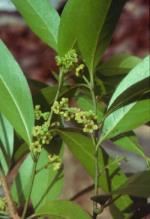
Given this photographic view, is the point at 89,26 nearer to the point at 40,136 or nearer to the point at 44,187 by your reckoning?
the point at 40,136

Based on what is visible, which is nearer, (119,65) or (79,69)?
(79,69)

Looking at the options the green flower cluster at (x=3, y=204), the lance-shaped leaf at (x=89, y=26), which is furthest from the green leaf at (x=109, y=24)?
the green flower cluster at (x=3, y=204)

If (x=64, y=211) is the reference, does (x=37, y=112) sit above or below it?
above

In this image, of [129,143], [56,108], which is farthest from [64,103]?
[129,143]

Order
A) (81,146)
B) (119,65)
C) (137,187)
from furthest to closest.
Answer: (119,65) → (81,146) → (137,187)

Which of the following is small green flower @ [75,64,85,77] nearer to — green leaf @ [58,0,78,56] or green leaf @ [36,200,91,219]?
green leaf @ [58,0,78,56]

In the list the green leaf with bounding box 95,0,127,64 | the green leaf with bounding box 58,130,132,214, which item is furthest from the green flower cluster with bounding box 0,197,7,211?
the green leaf with bounding box 95,0,127,64

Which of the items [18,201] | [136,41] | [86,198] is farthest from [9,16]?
[18,201]
